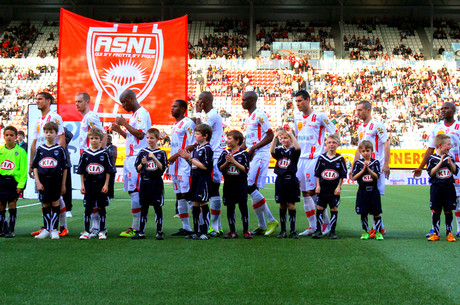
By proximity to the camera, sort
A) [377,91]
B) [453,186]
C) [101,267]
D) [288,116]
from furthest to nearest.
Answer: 1. [377,91]
2. [288,116]
3. [453,186]
4. [101,267]

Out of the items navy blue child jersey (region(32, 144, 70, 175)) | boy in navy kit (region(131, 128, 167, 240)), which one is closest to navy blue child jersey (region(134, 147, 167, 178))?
boy in navy kit (region(131, 128, 167, 240))

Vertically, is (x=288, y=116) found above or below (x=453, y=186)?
above

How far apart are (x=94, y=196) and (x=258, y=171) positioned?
8.18ft

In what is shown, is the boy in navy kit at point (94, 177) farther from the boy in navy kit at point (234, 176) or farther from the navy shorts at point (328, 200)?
the navy shorts at point (328, 200)

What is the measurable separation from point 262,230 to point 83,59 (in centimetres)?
577

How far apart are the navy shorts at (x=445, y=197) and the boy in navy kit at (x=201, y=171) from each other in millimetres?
3459

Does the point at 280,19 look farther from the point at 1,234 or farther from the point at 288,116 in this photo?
the point at 1,234

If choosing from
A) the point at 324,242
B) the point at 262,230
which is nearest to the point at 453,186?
the point at 324,242

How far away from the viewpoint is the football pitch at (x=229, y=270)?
4391mm

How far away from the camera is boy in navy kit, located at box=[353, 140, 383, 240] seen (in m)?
7.84

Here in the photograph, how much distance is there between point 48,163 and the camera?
7.64 m

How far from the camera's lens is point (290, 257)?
612 cm

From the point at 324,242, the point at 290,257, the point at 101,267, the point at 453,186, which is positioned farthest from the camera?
the point at 453,186

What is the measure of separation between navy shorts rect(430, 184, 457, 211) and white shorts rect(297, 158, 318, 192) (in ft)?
6.09
